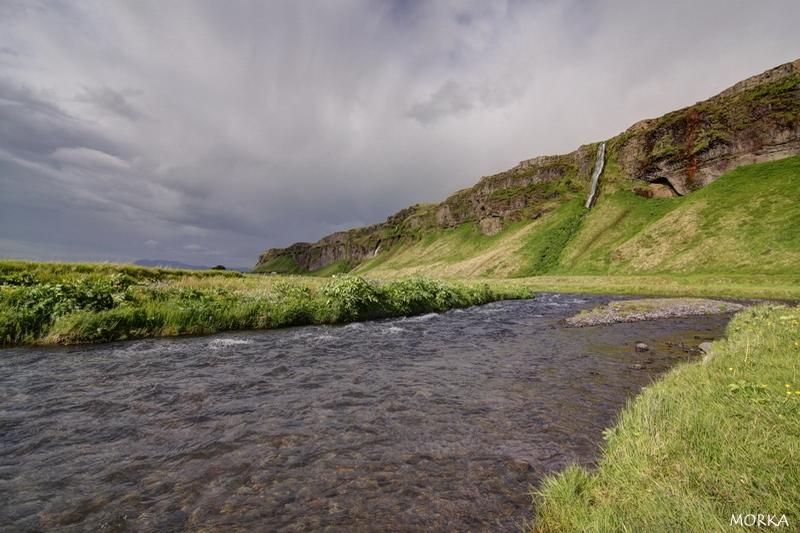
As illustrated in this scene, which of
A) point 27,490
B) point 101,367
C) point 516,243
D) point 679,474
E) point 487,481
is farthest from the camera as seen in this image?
point 516,243

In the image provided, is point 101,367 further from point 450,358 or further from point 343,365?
point 450,358

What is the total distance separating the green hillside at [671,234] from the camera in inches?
2126

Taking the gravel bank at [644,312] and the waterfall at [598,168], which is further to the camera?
the waterfall at [598,168]

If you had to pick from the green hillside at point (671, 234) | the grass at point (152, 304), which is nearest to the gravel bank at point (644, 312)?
the grass at point (152, 304)

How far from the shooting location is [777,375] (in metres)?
6.65

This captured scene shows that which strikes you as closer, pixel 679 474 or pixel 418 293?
pixel 679 474

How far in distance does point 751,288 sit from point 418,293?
1638 inches

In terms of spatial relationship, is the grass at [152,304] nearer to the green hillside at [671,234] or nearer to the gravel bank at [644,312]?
the gravel bank at [644,312]

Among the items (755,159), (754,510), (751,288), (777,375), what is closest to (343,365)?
(754,510)

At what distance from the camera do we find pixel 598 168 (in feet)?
379

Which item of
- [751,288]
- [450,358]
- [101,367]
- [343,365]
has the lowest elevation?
[751,288]

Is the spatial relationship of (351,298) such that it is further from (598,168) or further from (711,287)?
(598,168)

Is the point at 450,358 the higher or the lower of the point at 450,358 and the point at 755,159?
the lower

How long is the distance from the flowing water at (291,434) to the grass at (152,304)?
1.79 m
